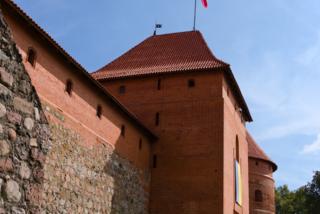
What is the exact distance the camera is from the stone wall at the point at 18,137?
2.76m

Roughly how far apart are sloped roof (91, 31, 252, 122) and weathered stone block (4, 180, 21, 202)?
13337 mm

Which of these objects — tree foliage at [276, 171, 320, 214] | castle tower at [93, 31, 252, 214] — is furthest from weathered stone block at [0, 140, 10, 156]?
tree foliage at [276, 171, 320, 214]

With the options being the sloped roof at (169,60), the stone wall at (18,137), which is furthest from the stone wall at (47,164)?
the sloped roof at (169,60)

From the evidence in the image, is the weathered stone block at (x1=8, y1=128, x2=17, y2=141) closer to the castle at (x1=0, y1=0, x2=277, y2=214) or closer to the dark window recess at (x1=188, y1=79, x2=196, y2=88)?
the castle at (x1=0, y1=0, x2=277, y2=214)

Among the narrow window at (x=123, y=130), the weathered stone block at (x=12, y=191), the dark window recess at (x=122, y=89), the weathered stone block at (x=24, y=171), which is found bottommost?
the weathered stone block at (x=12, y=191)

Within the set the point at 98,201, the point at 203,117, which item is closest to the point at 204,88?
the point at 203,117

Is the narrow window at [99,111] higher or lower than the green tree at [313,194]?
lower

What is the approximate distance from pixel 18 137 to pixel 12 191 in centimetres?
35

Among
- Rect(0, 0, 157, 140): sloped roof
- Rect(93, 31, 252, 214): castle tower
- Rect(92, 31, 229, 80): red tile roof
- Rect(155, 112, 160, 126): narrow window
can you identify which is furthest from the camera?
Rect(92, 31, 229, 80): red tile roof

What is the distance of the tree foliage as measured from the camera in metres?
31.3

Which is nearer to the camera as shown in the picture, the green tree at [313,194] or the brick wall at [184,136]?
the brick wall at [184,136]

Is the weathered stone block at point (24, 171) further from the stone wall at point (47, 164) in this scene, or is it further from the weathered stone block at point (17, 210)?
the weathered stone block at point (17, 210)

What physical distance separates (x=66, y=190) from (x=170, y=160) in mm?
5872

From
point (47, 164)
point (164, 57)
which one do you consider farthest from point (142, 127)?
point (47, 164)
